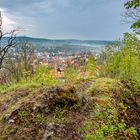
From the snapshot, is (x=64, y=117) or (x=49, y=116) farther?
(x=64, y=117)

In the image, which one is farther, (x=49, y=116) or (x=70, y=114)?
(x=70, y=114)

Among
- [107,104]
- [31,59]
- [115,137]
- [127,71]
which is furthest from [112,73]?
[115,137]

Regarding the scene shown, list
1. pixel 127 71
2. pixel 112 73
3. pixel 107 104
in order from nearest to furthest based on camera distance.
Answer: pixel 107 104, pixel 127 71, pixel 112 73

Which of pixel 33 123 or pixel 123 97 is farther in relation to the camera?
pixel 123 97

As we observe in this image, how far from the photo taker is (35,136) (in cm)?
595

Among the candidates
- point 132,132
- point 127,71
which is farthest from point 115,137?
point 127,71

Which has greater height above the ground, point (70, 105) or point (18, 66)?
point (70, 105)

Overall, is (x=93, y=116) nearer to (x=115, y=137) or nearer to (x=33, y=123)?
A: (x=115, y=137)

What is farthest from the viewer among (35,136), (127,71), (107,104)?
(127,71)

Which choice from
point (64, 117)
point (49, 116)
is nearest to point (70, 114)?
point (64, 117)

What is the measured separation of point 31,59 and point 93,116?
25674 millimetres

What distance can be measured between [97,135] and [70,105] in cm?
145

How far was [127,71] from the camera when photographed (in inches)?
735

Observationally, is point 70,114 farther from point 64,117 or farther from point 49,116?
point 49,116
